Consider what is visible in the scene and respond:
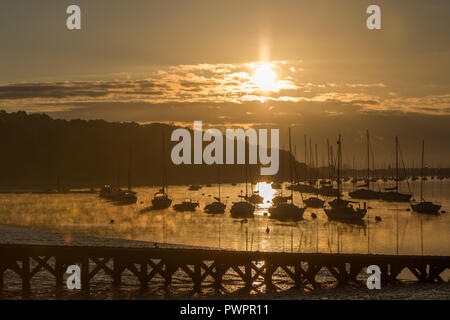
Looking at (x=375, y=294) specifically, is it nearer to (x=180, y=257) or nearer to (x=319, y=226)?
(x=180, y=257)

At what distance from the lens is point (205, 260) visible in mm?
34438

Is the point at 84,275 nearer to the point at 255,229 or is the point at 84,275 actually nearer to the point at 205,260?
the point at 205,260

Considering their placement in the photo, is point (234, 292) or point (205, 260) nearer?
point (234, 292)

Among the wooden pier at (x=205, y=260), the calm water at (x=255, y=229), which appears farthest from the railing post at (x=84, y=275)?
the calm water at (x=255, y=229)

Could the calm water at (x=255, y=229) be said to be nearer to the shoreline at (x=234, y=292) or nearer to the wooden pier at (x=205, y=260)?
the wooden pier at (x=205, y=260)

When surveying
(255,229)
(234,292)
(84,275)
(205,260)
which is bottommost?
(255,229)

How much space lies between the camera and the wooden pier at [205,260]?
114 feet

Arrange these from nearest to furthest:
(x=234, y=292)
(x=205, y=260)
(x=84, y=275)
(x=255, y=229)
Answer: (x=234, y=292)
(x=205, y=260)
(x=84, y=275)
(x=255, y=229)

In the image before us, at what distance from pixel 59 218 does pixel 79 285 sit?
191ft

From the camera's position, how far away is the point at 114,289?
34.9 metres

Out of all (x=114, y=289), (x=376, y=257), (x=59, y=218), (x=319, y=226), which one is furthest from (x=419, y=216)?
(x=114, y=289)

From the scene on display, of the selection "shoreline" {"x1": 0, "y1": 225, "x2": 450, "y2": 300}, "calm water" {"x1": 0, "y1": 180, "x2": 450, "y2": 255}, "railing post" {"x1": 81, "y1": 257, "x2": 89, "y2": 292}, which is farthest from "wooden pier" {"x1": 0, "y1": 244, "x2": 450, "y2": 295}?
"calm water" {"x1": 0, "y1": 180, "x2": 450, "y2": 255}

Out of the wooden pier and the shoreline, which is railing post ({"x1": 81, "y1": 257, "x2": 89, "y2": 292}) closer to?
the wooden pier

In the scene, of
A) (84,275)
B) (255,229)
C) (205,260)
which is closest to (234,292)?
(205,260)
